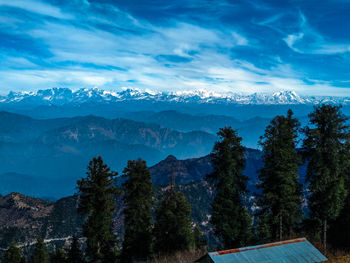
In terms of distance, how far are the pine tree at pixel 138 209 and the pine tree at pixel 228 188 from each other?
8.53 m

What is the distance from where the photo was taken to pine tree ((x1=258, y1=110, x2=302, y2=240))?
101 feet

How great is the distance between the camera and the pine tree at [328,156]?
31031mm

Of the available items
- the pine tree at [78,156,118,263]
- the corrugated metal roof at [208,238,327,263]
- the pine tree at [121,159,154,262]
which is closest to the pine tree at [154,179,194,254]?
the pine tree at [121,159,154,262]

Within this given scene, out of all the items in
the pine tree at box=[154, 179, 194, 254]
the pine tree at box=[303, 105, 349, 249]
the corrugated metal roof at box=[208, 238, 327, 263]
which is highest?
the pine tree at box=[303, 105, 349, 249]

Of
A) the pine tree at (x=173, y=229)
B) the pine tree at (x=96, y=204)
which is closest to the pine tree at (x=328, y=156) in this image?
the pine tree at (x=173, y=229)

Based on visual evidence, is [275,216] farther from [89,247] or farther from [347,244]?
[89,247]

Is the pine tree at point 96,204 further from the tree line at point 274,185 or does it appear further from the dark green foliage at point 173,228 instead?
the dark green foliage at point 173,228

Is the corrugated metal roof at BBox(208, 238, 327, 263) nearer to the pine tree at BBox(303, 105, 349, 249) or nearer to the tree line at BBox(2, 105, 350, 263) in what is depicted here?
the tree line at BBox(2, 105, 350, 263)

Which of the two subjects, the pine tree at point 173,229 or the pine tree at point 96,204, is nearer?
the pine tree at point 96,204

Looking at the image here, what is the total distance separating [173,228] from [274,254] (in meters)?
22.0

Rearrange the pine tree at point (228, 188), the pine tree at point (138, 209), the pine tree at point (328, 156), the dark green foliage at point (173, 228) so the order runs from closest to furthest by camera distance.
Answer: the pine tree at point (328, 156)
the pine tree at point (228, 188)
the pine tree at point (138, 209)
the dark green foliage at point (173, 228)

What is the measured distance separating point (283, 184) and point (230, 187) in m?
5.73

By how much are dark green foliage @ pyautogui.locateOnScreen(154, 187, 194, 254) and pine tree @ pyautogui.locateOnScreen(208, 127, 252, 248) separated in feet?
25.9

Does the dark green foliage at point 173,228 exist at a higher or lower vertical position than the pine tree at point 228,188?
lower
